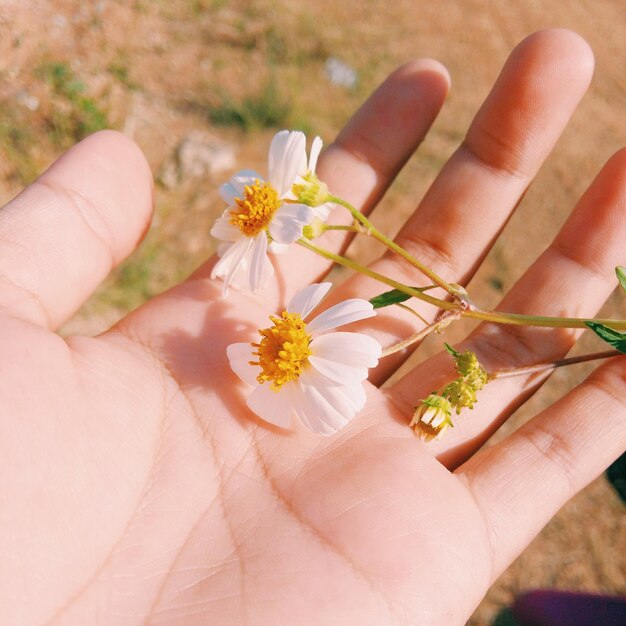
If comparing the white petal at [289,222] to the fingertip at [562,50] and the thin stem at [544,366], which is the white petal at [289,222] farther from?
the fingertip at [562,50]

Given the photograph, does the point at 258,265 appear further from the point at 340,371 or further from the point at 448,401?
the point at 448,401

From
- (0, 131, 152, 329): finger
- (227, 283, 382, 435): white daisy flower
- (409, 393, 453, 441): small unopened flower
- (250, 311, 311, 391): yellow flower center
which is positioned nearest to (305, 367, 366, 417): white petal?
(227, 283, 382, 435): white daisy flower

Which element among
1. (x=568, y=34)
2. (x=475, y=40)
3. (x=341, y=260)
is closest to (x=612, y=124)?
(x=475, y=40)

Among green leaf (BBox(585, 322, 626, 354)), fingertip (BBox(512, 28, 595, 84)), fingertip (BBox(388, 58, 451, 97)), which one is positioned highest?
fingertip (BBox(512, 28, 595, 84))

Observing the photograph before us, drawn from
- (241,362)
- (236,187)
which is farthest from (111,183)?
(241,362)

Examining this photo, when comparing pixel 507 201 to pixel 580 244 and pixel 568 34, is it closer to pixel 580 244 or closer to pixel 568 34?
pixel 580 244

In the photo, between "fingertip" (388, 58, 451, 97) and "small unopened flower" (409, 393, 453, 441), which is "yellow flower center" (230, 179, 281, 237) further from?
"fingertip" (388, 58, 451, 97)
